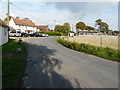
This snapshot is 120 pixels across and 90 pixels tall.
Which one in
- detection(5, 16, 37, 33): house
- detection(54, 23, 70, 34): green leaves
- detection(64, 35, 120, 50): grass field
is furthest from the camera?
detection(54, 23, 70, 34): green leaves

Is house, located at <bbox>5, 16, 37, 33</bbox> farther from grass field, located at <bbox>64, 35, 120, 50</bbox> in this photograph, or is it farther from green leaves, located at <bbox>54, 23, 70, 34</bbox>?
grass field, located at <bbox>64, 35, 120, 50</bbox>

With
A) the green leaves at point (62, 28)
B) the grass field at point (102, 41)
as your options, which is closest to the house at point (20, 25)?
the green leaves at point (62, 28)

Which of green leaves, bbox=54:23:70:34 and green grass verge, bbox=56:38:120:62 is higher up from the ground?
green leaves, bbox=54:23:70:34

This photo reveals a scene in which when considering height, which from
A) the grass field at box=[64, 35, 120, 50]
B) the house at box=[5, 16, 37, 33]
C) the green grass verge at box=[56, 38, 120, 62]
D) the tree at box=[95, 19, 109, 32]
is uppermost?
the tree at box=[95, 19, 109, 32]

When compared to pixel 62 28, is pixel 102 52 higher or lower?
lower

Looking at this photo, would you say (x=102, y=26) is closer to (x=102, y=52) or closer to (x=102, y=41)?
(x=102, y=41)

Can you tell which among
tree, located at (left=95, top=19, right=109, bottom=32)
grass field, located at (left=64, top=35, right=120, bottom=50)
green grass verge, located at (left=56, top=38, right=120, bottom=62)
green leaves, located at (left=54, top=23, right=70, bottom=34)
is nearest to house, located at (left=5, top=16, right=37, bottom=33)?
green leaves, located at (left=54, top=23, right=70, bottom=34)

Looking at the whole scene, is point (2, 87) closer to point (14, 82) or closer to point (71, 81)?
point (14, 82)

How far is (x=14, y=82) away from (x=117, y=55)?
1069cm

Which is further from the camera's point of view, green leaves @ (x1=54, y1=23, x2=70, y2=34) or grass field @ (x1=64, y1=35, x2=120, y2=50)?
green leaves @ (x1=54, y1=23, x2=70, y2=34)

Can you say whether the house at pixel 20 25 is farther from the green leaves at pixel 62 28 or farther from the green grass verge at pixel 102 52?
the green grass verge at pixel 102 52

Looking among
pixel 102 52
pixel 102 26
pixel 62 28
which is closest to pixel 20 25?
pixel 62 28

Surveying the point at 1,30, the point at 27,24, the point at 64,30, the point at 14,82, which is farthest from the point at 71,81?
the point at 64,30

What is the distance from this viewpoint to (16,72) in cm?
826
